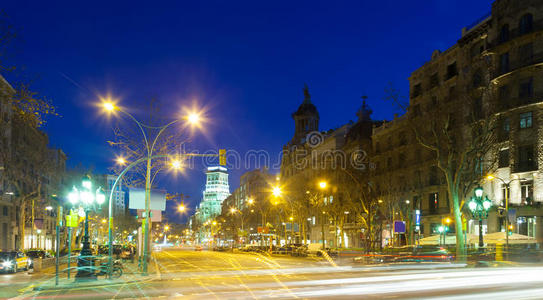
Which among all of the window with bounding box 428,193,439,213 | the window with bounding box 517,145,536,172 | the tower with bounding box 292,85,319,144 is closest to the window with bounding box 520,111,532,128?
the window with bounding box 517,145,536,172

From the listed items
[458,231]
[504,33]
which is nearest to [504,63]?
[504,33]

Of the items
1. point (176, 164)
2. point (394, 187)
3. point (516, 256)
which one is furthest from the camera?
point (394, 187)

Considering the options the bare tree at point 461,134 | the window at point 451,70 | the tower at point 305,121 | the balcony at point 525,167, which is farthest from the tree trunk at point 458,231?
the tower at point 305,121

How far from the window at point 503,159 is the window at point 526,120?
3080 millimetres

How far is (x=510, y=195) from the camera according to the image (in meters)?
46.5

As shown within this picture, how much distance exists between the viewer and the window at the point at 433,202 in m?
57.8

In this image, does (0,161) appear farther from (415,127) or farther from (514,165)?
(514,165)

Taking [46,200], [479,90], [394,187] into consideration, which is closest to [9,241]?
[46,200]

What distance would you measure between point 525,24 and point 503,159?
13248 mm

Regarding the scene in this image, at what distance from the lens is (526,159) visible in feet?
149

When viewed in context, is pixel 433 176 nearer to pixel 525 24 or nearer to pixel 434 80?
pixel 434 80

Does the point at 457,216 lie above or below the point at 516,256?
above

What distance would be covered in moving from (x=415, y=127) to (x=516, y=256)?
12315 mm

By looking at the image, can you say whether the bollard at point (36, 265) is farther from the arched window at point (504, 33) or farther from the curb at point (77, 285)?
the arched window at point (504, 33)
